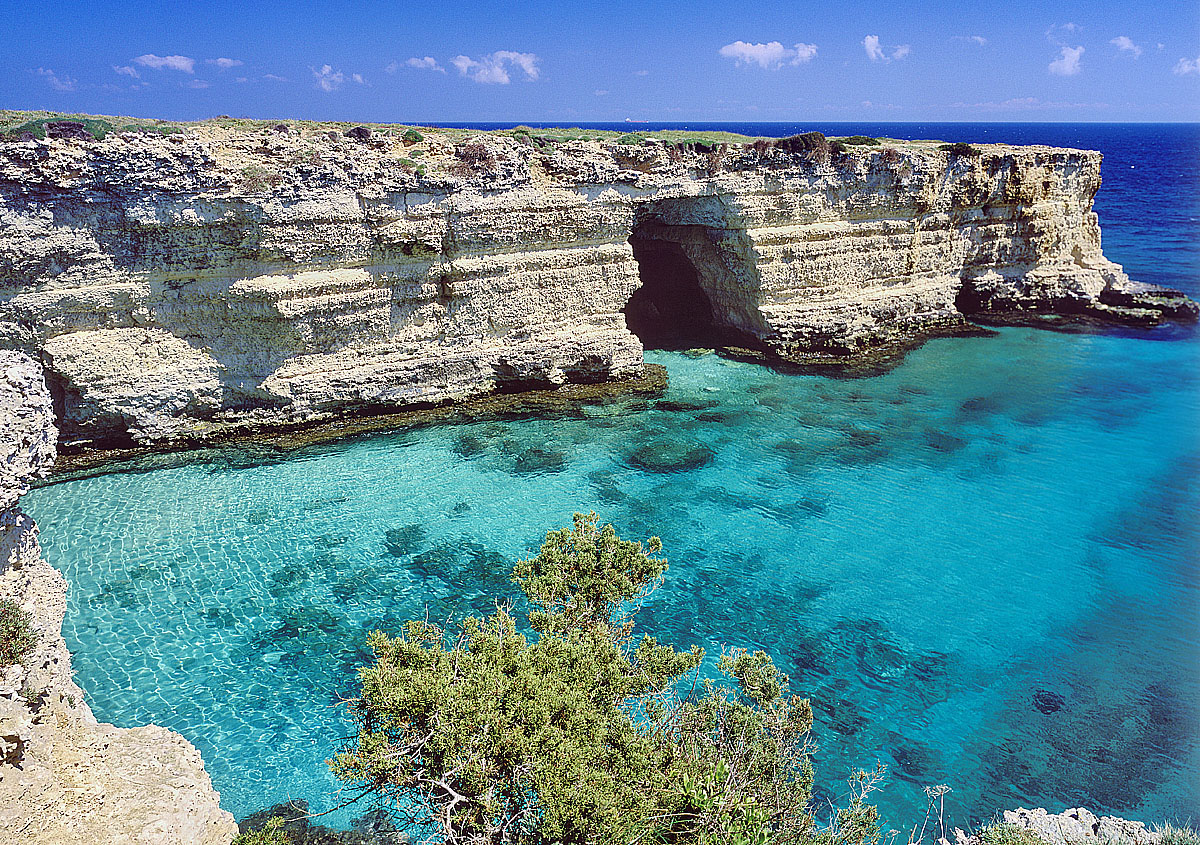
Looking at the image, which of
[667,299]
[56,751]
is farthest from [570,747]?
[667,299]

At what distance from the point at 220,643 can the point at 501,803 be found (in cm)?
846

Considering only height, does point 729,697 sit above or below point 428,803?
below

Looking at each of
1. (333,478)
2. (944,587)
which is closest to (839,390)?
(944,587)

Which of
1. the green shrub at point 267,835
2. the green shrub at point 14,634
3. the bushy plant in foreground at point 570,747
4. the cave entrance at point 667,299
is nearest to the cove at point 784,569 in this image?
the green shrub at point 267,835

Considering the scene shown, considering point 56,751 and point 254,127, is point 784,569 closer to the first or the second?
point 56,751

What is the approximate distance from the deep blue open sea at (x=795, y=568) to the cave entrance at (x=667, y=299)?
258 inches

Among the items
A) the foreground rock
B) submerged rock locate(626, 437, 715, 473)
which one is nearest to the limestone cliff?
submerged rock locate(626, 437, 715, 473)

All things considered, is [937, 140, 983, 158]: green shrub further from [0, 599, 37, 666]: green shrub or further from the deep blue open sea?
[0, 599, 37, 666]: green shrub

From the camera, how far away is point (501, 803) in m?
6.71

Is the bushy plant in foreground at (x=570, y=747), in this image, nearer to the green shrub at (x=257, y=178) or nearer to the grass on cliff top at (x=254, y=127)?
the green shrub at (x=257, y=178)

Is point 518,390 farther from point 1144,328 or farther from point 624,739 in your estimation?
point 1144,328

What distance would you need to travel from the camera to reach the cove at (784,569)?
10.9m

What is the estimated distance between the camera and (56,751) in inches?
352

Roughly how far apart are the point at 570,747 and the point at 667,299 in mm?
27179
